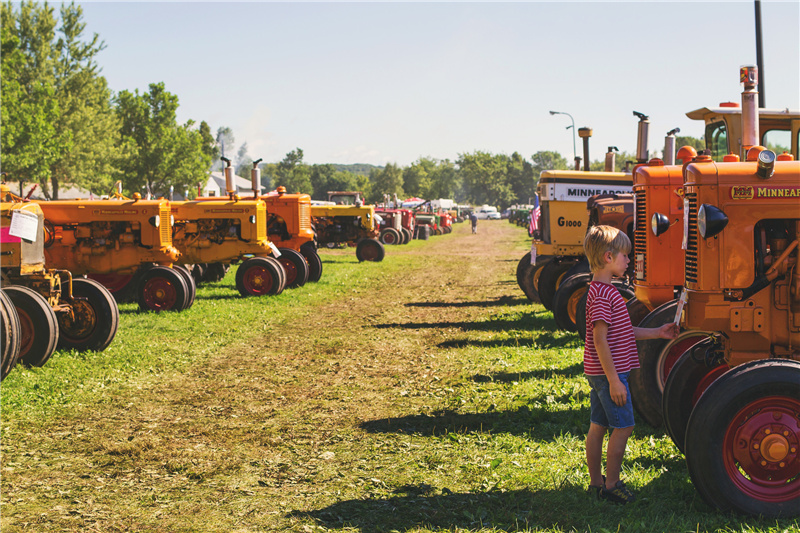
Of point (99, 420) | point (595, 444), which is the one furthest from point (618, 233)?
point (99, 420)

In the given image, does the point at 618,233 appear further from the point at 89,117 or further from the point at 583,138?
the point at 89,117

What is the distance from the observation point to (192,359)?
31.6 feet

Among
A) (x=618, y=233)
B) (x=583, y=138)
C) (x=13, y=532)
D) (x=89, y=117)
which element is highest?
(x=89, y=117)

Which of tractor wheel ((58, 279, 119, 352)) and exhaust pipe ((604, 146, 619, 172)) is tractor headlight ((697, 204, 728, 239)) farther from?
exhaust pipe ((604, 146, 619, 172))

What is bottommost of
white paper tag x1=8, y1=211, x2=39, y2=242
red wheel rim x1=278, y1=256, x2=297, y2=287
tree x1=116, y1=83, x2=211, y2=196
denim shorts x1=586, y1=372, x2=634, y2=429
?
denim shorts x1=586, y1=372, x2=634, y2=429

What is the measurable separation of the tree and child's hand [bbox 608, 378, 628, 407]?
5462 centimetres

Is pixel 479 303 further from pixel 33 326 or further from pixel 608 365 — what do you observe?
pixel 608 365

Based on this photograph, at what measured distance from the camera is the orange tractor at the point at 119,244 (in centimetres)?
1350

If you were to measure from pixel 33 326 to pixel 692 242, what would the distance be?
6846 mm

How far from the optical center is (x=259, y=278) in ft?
51.9

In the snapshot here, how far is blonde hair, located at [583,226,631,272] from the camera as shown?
4723 mm

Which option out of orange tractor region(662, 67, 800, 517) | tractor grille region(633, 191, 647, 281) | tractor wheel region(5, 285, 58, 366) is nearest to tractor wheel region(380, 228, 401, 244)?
tractor wheel region(5, 285, 58, 366)

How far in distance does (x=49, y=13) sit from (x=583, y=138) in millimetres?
50615

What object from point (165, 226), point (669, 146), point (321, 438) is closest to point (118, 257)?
point (165, 226)
